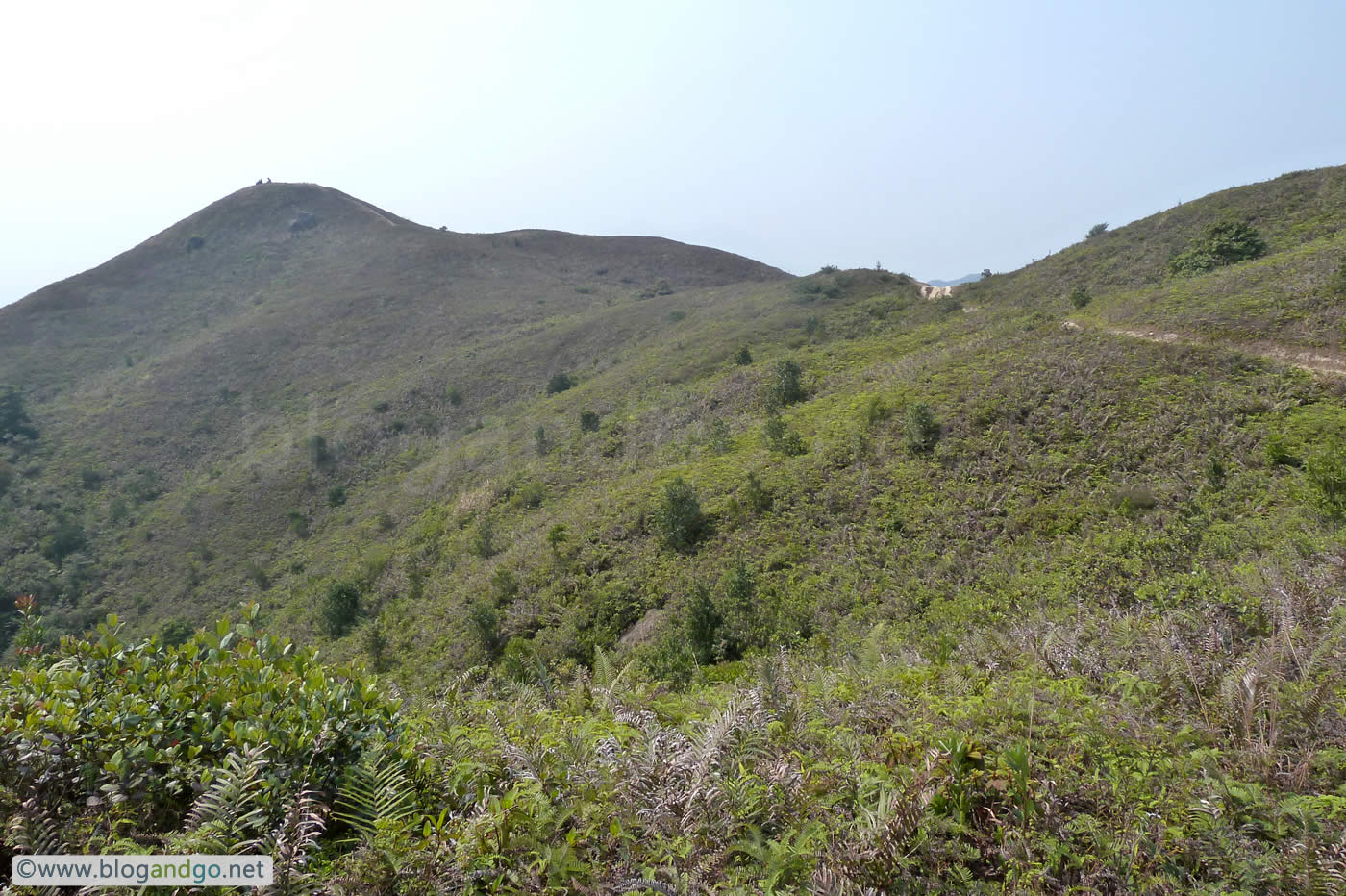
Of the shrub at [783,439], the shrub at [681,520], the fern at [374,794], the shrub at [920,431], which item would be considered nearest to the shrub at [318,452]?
the shrub at [783,439]

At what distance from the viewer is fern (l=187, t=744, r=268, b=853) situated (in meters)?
2.28

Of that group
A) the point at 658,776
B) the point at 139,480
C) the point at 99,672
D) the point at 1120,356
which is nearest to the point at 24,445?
the point at 139,480

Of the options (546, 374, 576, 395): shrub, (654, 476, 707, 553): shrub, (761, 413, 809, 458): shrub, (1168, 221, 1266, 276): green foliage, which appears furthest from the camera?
(546, 374, 576, 395): shrub

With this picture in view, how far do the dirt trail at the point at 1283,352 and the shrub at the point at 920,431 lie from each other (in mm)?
6114

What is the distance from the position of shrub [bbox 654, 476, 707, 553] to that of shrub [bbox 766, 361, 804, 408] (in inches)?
306

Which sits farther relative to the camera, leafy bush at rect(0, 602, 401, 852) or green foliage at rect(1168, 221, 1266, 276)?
green foliage at rect(1168, 221, 1266, 276)

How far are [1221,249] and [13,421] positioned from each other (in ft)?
188

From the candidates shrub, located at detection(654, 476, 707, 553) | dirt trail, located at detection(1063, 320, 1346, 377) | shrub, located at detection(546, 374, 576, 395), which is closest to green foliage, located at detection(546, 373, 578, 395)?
shrub, located at detection(546, 374, 576, 395)

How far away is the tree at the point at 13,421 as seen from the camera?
32.7 meters

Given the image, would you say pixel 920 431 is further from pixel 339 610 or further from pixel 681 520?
pixel 339 610

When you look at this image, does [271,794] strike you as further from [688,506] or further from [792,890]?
[688,506]

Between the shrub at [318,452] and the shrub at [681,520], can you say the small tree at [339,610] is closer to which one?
the shrub at [681,520]

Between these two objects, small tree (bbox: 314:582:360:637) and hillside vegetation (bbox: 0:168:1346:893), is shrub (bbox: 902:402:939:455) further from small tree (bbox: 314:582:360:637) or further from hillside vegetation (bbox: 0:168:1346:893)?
small tree (bbox: 314:582:360:637)

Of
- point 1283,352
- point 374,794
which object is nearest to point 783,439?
point 1283,352
